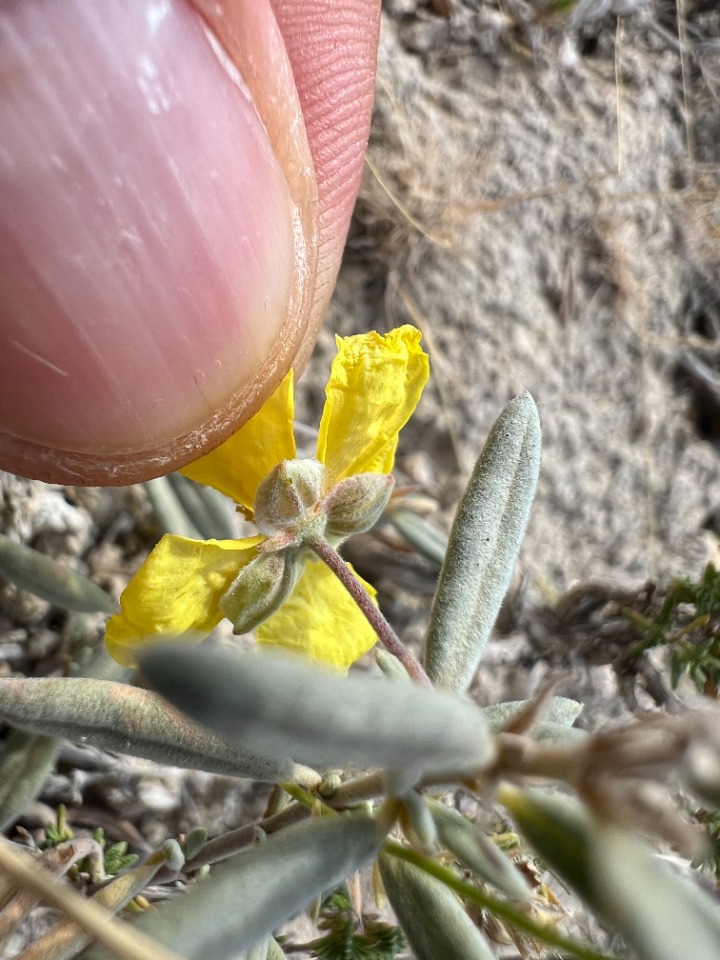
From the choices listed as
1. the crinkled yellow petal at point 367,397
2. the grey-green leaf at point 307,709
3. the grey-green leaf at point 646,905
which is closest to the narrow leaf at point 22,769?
the crinkled yellow petal at point 367,397

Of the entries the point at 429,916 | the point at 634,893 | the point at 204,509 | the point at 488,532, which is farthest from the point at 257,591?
the point at 204,509

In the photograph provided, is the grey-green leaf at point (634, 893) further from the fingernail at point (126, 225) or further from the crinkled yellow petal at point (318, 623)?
the fingernail at point (126, 225)

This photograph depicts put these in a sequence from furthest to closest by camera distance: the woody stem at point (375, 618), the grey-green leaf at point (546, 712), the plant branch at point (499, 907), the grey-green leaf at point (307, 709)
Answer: the grey-green leaf at point (546, 712), the woody stem at point (375, 618), the plant branch at point (499, 907), the grey-green leaf at point (307, 709)

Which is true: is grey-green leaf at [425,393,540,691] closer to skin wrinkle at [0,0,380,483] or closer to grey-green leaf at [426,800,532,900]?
grey-green leaf at [426,800,532,900]

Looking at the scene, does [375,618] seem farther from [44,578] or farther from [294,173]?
[44,578]

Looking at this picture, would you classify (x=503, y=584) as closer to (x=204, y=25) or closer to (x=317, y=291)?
(x=317, y=291)

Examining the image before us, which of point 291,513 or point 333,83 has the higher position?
point 333,83


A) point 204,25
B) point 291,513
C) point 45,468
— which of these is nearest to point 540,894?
point 291,513

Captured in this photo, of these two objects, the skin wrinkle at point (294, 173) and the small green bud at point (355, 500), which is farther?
the small green bud at point (355, 500)
